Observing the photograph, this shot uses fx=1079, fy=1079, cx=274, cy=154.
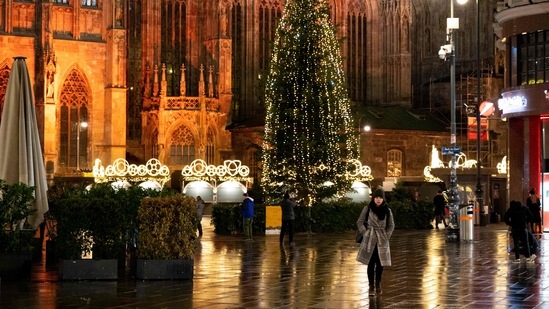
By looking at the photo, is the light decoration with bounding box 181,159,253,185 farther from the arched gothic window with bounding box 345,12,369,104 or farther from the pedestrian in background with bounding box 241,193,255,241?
the arched gothic window with bounding box 345,12,369,104

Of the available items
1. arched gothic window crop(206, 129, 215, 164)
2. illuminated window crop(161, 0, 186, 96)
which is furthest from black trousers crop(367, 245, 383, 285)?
illuminated window crop(161, 0, 186, 96)

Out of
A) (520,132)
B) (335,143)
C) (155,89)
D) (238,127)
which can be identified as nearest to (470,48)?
(238,127)

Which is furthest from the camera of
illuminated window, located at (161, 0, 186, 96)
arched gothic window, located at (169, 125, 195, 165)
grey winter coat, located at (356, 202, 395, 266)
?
illuminated window, located at (161, 0, 186, 96)

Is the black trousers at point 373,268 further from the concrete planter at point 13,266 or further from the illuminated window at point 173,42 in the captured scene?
the illuminated window at point 173,42

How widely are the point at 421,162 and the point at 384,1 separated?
10253 mm

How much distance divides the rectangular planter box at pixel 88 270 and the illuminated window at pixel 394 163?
4126 centimetres

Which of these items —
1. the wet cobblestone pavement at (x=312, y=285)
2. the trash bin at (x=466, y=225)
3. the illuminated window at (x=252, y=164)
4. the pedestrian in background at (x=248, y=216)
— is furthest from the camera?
the illuminated window at (x=252, y=164)

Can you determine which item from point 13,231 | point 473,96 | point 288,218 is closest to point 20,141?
point 13,231

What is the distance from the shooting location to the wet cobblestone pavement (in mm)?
15906

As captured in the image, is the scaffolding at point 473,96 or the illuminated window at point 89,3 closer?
the illuminated window at point 89,3

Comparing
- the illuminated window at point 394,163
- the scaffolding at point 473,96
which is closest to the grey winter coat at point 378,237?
the scaffolding at point 473,96

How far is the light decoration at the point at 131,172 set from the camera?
48.1m

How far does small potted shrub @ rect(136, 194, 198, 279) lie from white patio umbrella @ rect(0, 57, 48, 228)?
280cm

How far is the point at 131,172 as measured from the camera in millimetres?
48062
